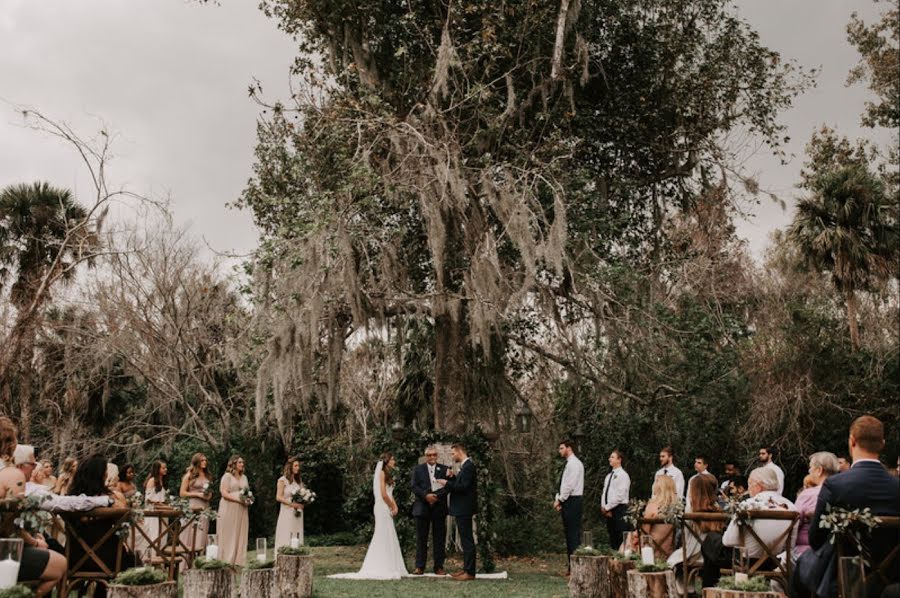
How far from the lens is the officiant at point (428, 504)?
972 centimetres

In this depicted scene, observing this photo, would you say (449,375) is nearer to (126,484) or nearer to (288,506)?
(288,506)

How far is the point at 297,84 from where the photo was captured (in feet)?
45.8

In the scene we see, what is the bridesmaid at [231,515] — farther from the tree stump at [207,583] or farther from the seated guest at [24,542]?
the seated guest at [24,542]

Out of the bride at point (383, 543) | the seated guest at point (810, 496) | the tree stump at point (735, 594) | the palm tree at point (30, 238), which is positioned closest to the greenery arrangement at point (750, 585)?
the tree stump at point (735, 594)

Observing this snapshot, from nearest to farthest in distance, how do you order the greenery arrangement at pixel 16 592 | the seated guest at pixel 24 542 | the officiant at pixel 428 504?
the greenery arrangement at pixel 16 592 → the seated guest at pixel 24 542 → the officiant at pixel 428 504

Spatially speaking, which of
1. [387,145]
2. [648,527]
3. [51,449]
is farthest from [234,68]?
[648,527]

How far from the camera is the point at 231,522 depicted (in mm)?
9484

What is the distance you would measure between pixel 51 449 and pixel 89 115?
24.3 feet

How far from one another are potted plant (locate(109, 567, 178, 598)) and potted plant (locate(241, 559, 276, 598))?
131 cm

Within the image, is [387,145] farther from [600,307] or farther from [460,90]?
[600,307]

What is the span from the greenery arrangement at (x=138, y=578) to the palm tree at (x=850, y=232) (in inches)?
423

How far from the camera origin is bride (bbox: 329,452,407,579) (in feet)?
31.7

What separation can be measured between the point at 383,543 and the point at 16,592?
645 centimetres

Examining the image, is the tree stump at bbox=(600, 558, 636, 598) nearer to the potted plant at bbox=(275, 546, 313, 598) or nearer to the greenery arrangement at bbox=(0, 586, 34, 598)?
the potted plant at bbox=(275, 546, 313, 598)
